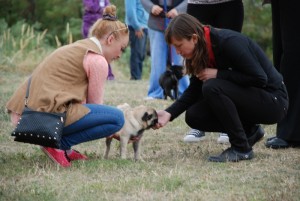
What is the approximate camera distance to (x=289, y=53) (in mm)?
6000

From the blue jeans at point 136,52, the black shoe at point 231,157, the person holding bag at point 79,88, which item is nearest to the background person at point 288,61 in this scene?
the black shoe at point 231,157

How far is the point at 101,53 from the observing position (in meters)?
5.02

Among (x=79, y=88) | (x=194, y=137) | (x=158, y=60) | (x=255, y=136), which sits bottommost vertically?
(x=158, y=60)

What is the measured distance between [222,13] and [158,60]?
377cm

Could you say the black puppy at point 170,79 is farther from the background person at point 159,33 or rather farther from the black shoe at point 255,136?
the black shoe at point 255,136

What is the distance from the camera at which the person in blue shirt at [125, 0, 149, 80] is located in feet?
43.9

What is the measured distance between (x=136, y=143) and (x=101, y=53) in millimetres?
935

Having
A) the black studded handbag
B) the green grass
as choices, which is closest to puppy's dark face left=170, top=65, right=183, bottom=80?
the green grass

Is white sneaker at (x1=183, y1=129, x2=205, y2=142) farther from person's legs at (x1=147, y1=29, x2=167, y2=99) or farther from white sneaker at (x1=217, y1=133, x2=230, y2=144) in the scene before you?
person's legs at (x1=147, y1=29, x2=167, y2=99)

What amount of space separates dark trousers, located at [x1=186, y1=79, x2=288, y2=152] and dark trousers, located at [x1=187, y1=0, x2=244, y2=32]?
3.87 ft

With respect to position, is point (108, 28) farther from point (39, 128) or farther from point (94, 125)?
point (39, 128)

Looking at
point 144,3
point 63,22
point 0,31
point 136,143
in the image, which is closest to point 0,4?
point 63,22

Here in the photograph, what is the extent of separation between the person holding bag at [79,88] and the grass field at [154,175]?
255mm

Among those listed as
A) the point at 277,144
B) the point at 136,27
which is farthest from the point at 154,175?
the point at 136,27
